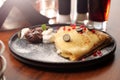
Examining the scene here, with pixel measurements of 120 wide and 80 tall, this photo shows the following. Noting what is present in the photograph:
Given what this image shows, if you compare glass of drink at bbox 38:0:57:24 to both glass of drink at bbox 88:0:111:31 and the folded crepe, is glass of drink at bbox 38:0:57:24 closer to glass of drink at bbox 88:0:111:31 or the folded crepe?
glass of drink at bbox 88:0:111:31

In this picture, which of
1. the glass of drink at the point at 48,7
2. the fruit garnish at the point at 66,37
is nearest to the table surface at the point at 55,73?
the fruit garnish at the point at 66,37

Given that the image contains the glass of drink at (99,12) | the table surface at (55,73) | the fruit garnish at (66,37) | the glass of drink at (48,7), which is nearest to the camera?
the table surface at (55,73)

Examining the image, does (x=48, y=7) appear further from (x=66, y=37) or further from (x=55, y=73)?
(x=55, y=73)

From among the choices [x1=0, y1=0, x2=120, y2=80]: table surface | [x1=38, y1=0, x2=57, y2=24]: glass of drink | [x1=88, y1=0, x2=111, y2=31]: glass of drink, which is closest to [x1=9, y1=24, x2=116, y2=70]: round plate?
[x1=0, y1=0, x2=120, y2=80]: table surface

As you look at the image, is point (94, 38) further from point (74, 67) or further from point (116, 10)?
point (116, 10)

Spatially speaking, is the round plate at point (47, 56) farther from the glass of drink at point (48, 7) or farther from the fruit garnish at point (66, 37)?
the glass of drink at point (48, 7)

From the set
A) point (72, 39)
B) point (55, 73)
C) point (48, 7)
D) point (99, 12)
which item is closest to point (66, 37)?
point (72, 39)

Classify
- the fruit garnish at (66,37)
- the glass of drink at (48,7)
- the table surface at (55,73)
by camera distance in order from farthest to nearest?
1. the glass of drink at (48,7)
2. the fruit garnish at (66,37)
3. the table surface at (55,73)
